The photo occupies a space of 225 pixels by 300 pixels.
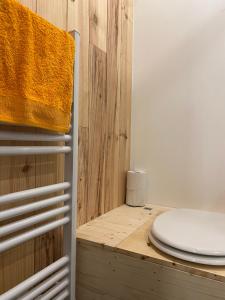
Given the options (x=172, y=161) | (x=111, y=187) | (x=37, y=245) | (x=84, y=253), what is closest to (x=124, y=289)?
(x=84, y=253)

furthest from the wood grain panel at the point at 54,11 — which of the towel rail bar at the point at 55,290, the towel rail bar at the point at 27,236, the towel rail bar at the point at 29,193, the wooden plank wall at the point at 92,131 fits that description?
the towel rail bar at the point at 55,290

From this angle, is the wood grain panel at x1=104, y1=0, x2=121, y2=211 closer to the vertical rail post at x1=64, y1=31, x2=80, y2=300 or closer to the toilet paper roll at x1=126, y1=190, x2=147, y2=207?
the toilet paper roll at x1=126, y1=190, x2=147, y2=207

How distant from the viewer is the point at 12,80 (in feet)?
2.22

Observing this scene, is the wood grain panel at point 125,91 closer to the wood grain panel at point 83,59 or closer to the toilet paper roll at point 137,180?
the toilet paper roll at point 137,180

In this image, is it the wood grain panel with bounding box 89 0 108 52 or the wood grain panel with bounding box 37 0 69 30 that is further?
the wood grain panel with bounding box 89 0 108 52

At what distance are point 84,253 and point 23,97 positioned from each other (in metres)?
0.67

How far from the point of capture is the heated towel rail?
70cm

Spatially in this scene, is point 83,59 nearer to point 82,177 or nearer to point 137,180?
point 82,177

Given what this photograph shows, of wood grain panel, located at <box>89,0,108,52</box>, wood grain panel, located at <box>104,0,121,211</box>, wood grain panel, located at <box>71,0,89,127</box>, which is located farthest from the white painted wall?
wood grain panel, located at <box>71,0,89,127</box>

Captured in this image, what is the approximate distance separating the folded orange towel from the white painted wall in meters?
0.72

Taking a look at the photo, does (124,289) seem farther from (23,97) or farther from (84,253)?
(23,97)

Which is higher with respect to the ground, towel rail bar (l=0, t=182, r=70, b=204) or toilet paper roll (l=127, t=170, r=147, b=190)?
towel rail bar (l=0, t=182, r=70, b=204)

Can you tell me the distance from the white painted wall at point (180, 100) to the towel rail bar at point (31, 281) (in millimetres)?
750

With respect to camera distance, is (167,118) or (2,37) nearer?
(2,37)
